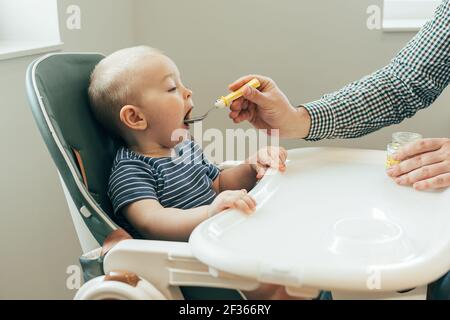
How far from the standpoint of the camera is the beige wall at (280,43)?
1.76 m

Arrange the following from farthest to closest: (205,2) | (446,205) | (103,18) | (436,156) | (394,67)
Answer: (205,2), (103,18), (394,67), (436,156), (446,205)

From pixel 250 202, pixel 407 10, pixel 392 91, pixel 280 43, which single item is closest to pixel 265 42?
pixel 280 43

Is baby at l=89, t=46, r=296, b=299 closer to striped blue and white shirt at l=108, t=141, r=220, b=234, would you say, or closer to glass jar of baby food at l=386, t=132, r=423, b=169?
striped blue and white shirt at l=108, t=141, r=220, b=234

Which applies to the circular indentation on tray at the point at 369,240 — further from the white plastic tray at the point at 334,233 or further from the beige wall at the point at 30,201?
the beige wall at the point at 30,201

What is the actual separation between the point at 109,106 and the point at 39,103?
0.50ft

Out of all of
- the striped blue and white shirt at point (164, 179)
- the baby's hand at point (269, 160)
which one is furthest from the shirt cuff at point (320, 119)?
the striped blue and white shirt at point (164, 179)

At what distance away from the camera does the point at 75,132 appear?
3.17ft

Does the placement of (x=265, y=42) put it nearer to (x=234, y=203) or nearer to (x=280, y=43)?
(x=280, y=43)

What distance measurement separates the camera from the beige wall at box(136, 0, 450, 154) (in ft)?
5.76

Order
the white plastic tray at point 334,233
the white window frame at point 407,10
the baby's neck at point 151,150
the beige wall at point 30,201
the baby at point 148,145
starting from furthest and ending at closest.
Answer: the white window frame at point 407,10
the beige wall at point 30,201
the baby's neck at point 151,150
the baby at point 148,145
the white plastic tray at point 334,233

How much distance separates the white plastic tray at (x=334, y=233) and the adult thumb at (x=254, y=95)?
13cm
